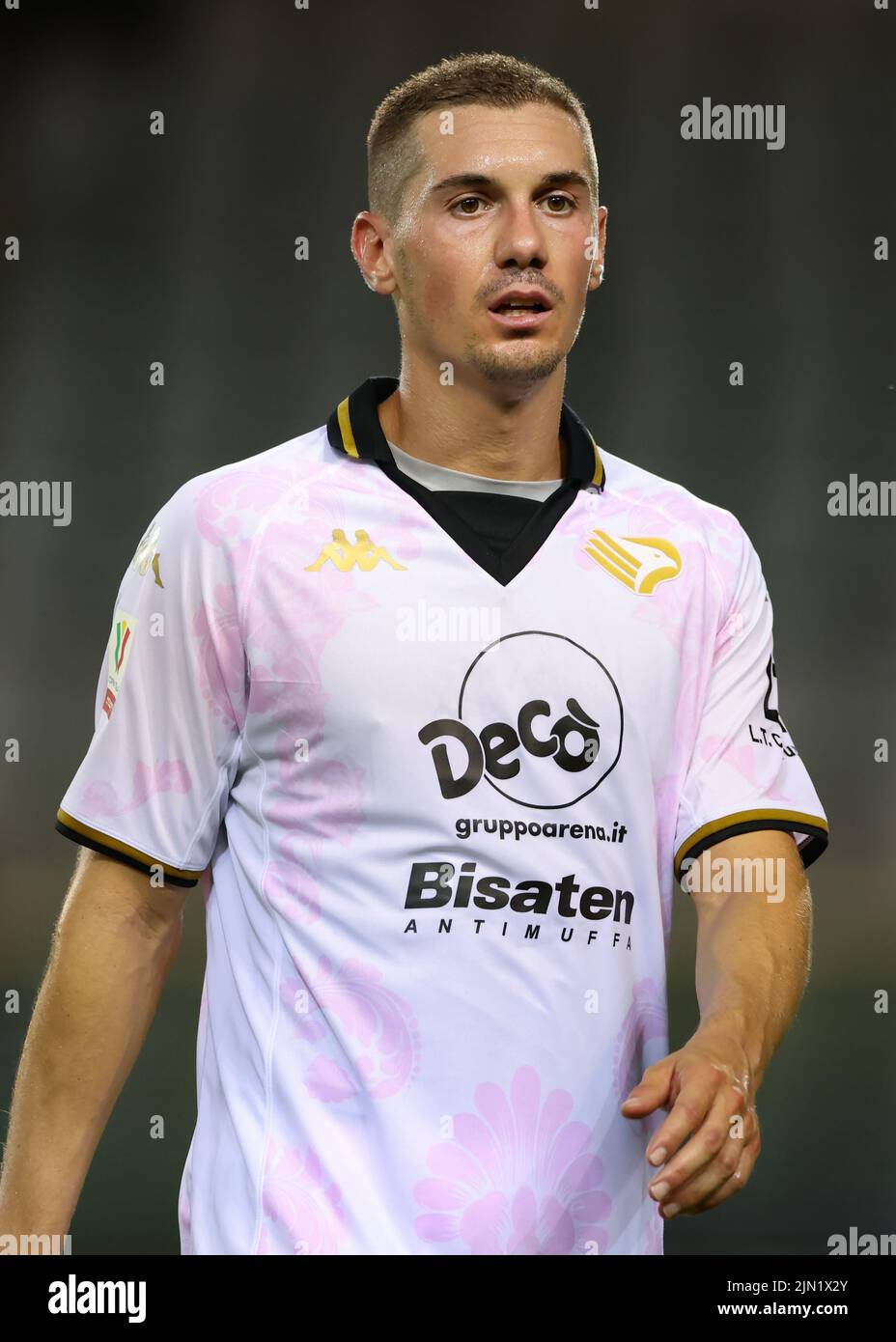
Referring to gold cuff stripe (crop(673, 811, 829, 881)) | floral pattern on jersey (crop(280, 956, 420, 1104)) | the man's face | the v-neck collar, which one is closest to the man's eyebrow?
the man's face

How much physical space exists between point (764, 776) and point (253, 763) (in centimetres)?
48

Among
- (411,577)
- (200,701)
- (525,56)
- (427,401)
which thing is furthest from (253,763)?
(525,56)

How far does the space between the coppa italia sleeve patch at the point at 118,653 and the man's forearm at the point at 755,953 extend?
576 mm

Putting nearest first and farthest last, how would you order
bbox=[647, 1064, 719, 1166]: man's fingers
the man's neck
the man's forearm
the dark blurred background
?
bbox=[647, 1064, 719, 1166]: man's fingers → the man's forearm → the man's neck → the dark blurred background

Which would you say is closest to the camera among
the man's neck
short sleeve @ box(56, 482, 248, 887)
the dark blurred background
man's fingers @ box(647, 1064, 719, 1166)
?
man's fingers @ box(647, 1064, 719, 1166)

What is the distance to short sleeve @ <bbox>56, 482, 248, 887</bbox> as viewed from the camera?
1588mm

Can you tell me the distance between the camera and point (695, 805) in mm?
1625

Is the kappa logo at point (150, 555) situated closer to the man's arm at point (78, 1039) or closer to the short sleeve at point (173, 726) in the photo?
the short sleeve at point (173, 726)

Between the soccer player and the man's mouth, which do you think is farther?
the man's mouth

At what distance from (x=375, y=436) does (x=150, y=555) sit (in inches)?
9.9

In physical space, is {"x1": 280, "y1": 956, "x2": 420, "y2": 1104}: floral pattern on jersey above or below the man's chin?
below

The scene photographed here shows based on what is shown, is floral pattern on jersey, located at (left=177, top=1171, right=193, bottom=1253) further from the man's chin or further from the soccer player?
the man's chin

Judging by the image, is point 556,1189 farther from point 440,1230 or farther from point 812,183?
point 812,183

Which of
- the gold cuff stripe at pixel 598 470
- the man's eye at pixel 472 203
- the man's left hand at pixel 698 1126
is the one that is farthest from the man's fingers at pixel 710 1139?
the man's eye at pixel 472 203
